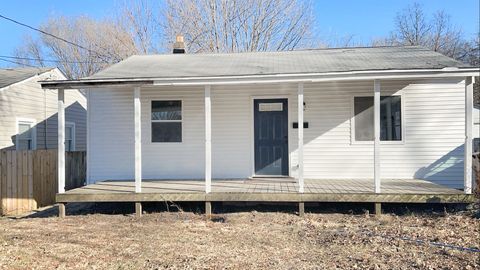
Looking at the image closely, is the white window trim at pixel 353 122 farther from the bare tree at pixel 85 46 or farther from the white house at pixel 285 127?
the bare tree at pixel 85 46

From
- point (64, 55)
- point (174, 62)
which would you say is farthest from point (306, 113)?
point (64, 55)

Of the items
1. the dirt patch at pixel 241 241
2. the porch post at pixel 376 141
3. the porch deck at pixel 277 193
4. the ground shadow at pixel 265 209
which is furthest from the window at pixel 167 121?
the porch post at pixel 376 141

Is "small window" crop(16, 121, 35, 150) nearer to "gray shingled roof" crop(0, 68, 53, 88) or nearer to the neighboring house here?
the neighboring house

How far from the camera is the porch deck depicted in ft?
24.8

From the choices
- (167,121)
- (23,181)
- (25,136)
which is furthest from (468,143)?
(25,136)

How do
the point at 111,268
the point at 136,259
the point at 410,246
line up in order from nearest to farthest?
the point at 111,268 < the point at 136,259 < the point at 410,246

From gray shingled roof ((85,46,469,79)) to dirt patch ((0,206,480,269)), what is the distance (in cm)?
281

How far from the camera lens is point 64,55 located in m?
30.0

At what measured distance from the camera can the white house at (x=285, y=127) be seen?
9.57 meters

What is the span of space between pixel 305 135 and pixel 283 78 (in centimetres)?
262

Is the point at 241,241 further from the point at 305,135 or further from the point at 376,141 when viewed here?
the point at 305,135

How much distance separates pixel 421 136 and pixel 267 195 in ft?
14.4

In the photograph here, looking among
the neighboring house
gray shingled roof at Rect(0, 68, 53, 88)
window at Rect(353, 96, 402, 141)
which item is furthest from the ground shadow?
gray shingled roof at Rect(0, 68, 53, 88)

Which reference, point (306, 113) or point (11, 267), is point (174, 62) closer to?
point (306, 113)
